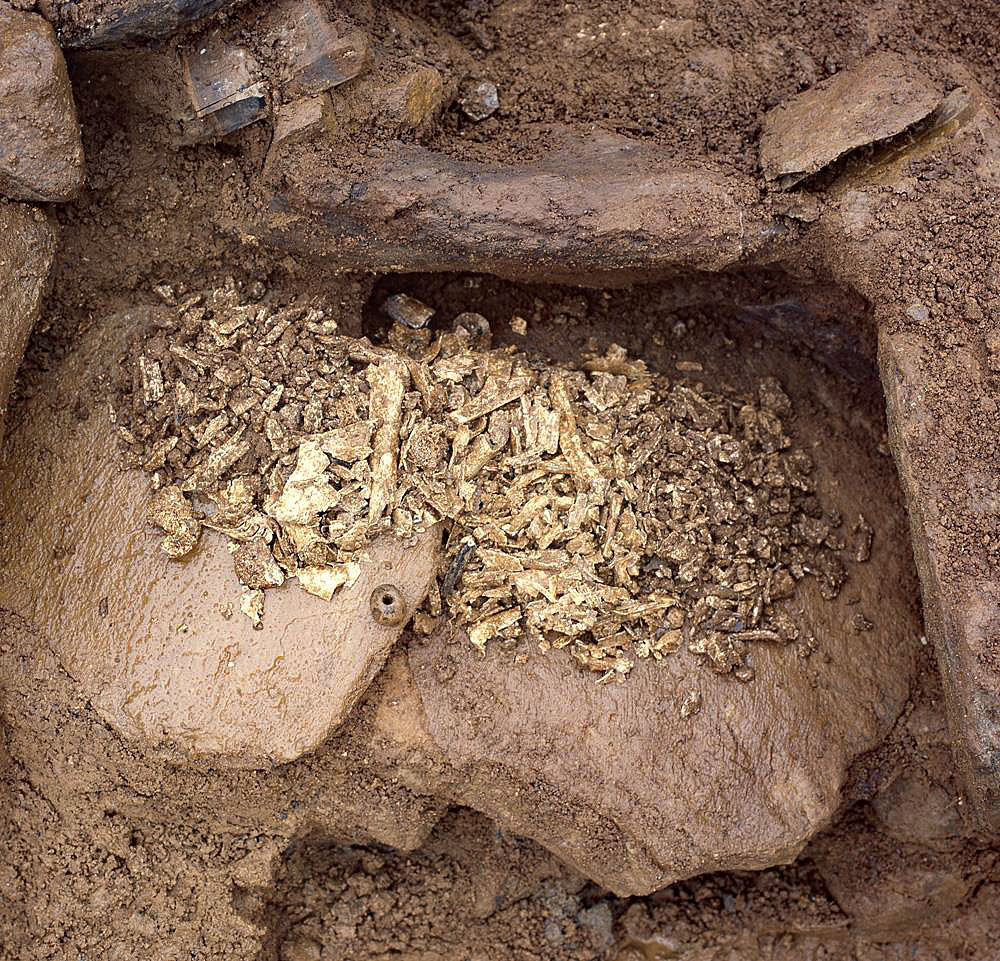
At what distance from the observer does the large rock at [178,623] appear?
2775 millimetres

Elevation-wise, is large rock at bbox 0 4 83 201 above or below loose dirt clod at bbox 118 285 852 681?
above

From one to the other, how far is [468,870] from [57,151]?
7.98 feet

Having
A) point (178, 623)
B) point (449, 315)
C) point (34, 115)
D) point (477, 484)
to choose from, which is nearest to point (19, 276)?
point (34, 115)

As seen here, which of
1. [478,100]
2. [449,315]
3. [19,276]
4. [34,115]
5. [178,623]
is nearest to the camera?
[34,115]

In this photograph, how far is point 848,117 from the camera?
274cm

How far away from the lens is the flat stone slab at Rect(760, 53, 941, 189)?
2707 mm

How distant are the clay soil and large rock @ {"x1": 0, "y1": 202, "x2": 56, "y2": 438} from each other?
0.71 ft

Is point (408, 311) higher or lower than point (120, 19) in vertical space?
lower

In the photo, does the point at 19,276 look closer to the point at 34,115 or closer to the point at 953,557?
the point at 34,115

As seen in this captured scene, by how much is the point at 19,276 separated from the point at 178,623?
0.98m

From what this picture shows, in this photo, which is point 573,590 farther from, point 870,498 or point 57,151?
point 57,151

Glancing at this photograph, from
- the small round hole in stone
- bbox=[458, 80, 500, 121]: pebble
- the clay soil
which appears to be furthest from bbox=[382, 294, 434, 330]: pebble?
the small round hole in stone

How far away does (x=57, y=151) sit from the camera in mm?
2646

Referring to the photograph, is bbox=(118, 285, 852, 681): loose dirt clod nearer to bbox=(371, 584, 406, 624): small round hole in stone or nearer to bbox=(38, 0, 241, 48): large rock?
bbox=(371, 584, 406, 624): small round hole in stone
